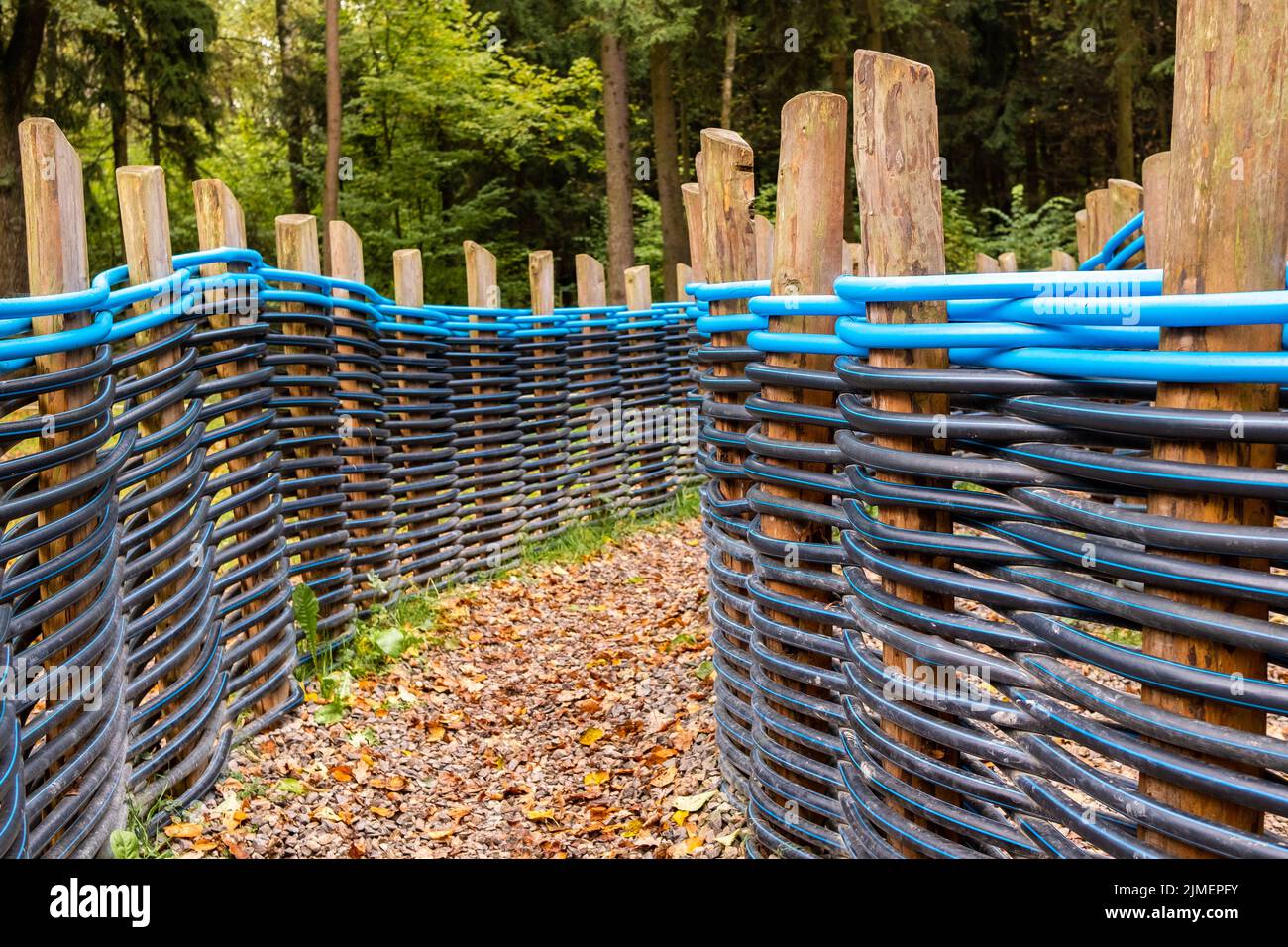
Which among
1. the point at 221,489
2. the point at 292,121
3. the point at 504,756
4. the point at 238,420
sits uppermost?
the point at 292,121

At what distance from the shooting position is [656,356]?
1069cm

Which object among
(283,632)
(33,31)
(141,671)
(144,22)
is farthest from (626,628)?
(144,22)

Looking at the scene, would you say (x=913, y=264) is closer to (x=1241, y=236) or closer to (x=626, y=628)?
(x=1241, y=236)

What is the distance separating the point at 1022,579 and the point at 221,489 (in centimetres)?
413

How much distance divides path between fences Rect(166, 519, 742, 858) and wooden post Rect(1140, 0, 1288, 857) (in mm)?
2487

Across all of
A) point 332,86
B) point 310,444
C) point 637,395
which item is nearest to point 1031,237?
point 332,86

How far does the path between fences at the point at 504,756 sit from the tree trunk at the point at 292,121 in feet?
57.8

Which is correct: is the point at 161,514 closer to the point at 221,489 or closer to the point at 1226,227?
the point at 221,489

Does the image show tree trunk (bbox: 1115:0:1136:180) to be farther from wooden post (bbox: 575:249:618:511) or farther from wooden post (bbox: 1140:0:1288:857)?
wooden post (bbox: 1140:0:1288:857)

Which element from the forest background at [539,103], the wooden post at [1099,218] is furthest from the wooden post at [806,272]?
the forest background at [539,103]

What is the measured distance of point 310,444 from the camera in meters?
5.89

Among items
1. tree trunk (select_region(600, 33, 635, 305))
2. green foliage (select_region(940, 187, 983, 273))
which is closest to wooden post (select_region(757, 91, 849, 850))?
tree trunk (select_region(600, 33, 635, 305))

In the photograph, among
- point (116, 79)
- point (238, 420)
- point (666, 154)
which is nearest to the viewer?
point (238, 420)
